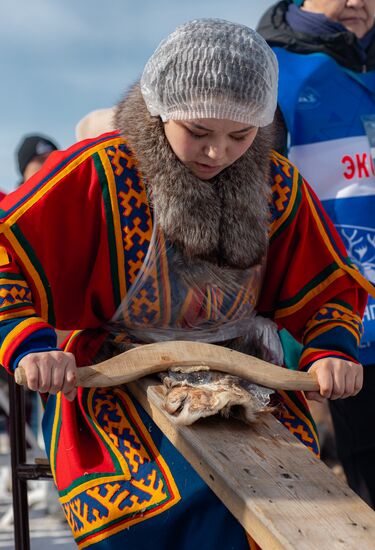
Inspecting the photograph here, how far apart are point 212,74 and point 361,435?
1.52m

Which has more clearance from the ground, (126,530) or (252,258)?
(252,258)

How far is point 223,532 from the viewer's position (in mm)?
2176

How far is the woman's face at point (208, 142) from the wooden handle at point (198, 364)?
416 millimetres

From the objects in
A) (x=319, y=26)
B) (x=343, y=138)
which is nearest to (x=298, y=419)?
(x=343, y=138)

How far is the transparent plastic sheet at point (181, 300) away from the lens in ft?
7.93

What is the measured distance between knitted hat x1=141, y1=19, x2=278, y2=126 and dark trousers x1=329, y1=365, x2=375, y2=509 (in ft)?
4.07

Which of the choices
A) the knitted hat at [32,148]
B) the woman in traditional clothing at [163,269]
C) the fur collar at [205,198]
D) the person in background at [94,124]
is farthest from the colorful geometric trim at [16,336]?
the knitted hat at [32,148]

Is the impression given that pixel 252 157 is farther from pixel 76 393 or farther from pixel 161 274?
pixel 76 393

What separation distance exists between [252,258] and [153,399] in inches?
17.6

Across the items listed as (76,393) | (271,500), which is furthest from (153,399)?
(271,500)

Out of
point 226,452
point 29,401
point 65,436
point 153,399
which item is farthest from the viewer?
point 29,401

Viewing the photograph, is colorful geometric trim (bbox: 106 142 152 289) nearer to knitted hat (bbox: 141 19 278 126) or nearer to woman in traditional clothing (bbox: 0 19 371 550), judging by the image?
woman in traditional clothing (bbox: 0 19 371 550)

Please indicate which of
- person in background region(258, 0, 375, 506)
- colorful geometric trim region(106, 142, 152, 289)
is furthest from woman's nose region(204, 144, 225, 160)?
person in background region(258, 0, 375, 506)

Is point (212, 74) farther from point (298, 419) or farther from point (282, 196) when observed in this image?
point (298, 419)
